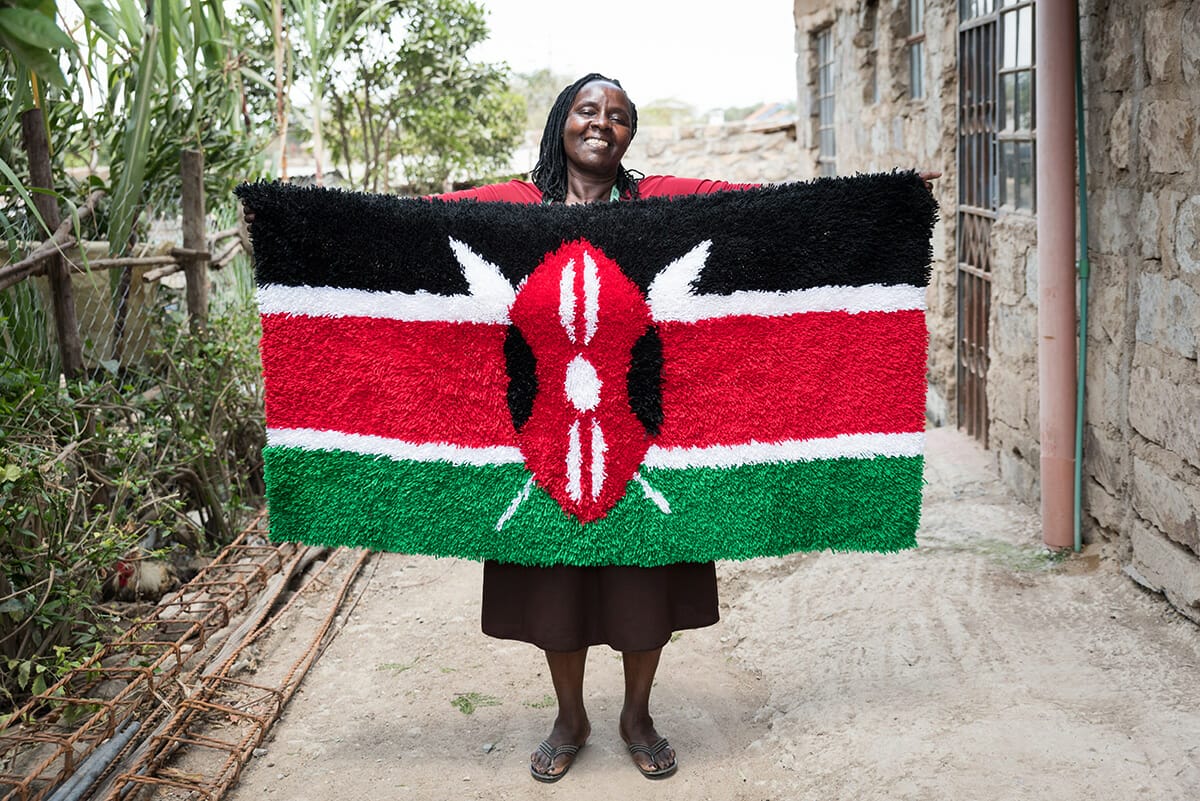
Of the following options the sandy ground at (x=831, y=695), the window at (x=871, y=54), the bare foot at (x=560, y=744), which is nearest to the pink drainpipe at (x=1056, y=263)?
the sandy ground at (x=831, y=695)

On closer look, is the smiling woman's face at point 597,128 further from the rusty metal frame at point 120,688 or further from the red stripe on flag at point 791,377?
the rusty metal frame at point 120,688

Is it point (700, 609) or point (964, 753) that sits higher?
point (700, 609)

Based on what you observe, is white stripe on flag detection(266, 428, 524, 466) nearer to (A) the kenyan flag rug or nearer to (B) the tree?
(A) the kenyan flag rug

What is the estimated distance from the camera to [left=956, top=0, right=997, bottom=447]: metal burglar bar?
4.78m

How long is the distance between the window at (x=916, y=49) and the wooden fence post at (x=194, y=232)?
146 inches

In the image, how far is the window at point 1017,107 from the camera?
413 cm

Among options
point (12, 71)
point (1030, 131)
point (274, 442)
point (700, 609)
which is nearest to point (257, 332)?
point (12, 71)

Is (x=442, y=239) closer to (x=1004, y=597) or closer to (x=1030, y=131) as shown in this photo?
(x=1004, y=597)

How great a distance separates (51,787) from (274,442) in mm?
862

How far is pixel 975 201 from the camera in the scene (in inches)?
201

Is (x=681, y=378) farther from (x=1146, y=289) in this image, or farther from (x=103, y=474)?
(x=103, y=474)

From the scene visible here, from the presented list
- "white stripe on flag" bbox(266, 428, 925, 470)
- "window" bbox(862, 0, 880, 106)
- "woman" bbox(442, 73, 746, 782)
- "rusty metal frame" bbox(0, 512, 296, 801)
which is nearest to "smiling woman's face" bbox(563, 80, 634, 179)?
"woman" bbox(442, 73, 746, 782)

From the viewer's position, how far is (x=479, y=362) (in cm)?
243

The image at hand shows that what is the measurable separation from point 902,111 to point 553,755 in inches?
189
